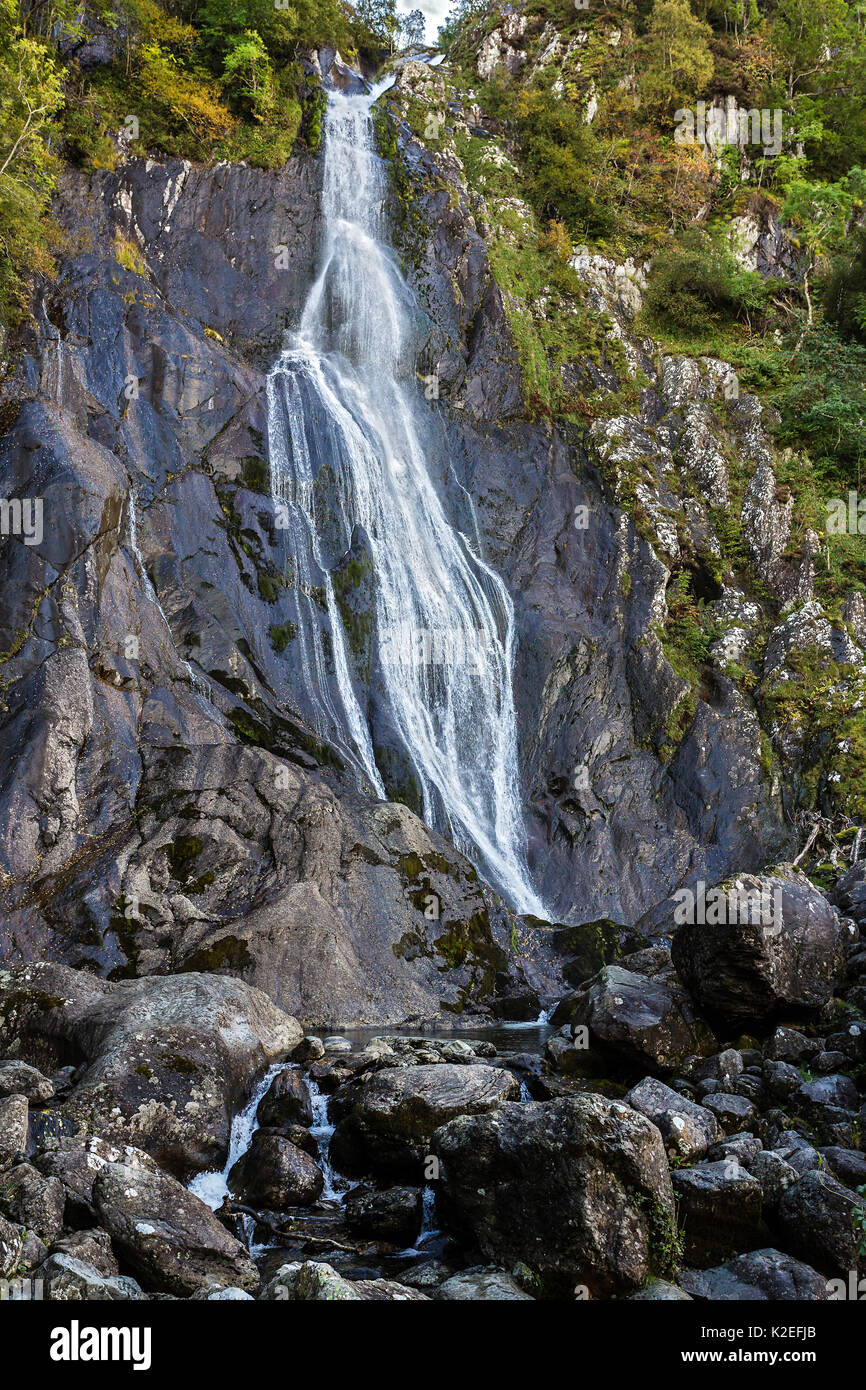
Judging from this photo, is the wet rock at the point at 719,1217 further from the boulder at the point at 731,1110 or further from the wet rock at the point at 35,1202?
the wet rock at the point at 35,1202

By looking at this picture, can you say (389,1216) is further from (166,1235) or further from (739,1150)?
(739,1150)

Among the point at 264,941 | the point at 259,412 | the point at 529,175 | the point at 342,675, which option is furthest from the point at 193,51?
the point at 264,941

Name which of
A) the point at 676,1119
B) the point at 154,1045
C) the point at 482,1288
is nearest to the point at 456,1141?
the point at 482,1288

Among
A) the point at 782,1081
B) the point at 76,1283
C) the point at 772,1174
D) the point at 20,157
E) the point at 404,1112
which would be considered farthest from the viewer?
the point at 20,157

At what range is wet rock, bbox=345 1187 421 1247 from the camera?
644 cm

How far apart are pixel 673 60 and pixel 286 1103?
37659 millimetres

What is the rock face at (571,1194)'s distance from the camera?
5.30 m

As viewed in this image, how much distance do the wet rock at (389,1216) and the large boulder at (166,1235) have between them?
0.98 m

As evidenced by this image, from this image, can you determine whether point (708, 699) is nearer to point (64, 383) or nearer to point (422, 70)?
point (64, 383)

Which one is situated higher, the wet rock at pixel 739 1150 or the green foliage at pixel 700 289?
the green foliage at pixel 700 289

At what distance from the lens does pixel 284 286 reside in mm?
24891

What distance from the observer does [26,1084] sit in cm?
763
